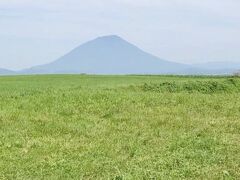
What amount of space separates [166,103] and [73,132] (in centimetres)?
872

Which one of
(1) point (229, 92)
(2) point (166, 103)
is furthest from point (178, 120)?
(1) point (229, 92)

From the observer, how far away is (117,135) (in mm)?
19281


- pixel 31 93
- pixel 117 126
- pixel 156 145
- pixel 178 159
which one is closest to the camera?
pixel 178 159

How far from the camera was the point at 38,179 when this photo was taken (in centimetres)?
1266

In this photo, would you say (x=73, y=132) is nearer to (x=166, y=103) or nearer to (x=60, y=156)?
(x=60, y=156)

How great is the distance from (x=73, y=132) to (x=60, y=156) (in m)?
4.49

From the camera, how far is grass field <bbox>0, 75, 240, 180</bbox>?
13570 mm

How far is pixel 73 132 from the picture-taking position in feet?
65.3

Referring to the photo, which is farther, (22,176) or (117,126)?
(117,126)

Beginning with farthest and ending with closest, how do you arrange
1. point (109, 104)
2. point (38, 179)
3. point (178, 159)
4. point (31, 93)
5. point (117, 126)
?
point (31, 93) → point (109, 104) → point (117, 126) → point (178, 159) → point (38, 179)

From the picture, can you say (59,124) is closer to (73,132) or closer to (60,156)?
(73,132)

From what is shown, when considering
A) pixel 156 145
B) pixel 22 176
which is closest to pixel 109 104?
pixel 156 145

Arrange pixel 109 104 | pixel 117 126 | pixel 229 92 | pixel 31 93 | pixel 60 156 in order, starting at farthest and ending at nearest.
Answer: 1. pixel 229 92
2. pixel 31 93
3. pixel 109 104
4. pixel 117 126
5. pixel 60 156

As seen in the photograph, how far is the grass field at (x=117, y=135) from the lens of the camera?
44.5 feet
